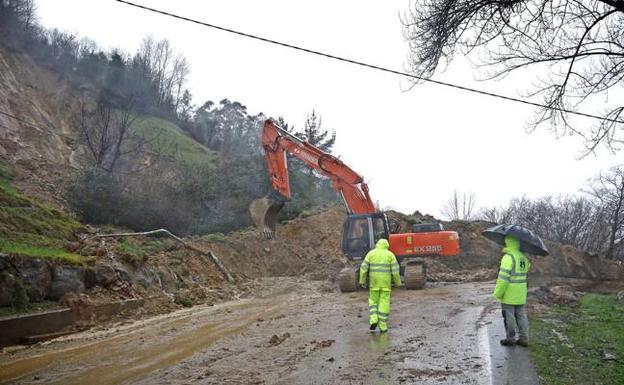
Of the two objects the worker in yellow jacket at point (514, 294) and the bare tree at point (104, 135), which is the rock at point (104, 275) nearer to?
the worker in yellow jacket at point (514, 294)

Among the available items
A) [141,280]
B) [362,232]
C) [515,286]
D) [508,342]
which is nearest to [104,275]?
[141,280]

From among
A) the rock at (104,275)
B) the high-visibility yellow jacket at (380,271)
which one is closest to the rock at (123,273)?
the rock at (104,275)

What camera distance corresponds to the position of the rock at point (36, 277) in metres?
10.3

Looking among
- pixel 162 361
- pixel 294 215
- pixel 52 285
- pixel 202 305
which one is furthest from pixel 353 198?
pixel 294 215

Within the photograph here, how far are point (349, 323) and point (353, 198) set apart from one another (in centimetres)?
814

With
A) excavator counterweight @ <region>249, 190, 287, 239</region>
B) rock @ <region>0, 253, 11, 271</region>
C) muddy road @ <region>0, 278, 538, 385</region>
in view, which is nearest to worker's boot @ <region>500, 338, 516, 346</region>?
muddy road @ <region>0, 278, 538, 385</region>

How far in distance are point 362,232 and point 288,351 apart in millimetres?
9645

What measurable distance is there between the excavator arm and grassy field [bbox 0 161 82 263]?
631 cm

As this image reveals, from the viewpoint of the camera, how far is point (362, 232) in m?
17.3

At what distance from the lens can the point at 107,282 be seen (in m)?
12.5

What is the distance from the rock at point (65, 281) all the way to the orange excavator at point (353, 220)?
7859 millimetres

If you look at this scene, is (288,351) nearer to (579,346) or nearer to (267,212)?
(579,346)

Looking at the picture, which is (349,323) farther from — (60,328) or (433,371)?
(60,328)

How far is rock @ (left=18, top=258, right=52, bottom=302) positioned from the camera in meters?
10.3
